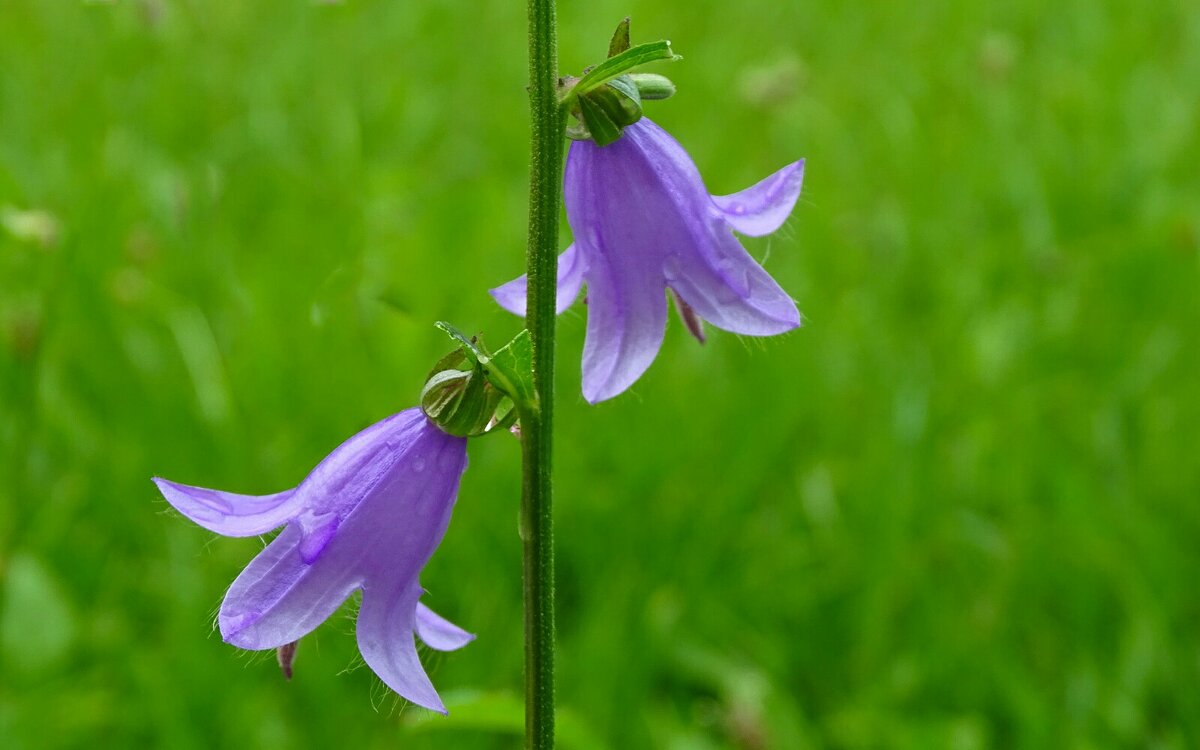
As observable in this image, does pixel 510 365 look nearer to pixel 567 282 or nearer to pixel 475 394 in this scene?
pixel 475 394

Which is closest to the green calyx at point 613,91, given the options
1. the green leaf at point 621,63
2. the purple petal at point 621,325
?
the green leaf at point 621,63

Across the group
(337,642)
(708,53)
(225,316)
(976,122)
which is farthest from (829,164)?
(337,642)

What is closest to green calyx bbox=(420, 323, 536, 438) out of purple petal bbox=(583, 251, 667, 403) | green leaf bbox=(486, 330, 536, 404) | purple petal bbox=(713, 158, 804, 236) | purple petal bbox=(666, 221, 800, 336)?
green leaf bbox=(486, 330, 536, 404)

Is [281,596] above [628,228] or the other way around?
the other way around

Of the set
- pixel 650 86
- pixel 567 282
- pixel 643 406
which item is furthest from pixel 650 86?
pixel 643 406

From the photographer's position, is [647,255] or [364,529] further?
[647,255]

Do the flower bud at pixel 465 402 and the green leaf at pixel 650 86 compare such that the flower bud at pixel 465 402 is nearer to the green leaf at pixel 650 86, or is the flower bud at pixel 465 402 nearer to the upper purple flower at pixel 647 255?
the upper purple flower at pixel 647 255
